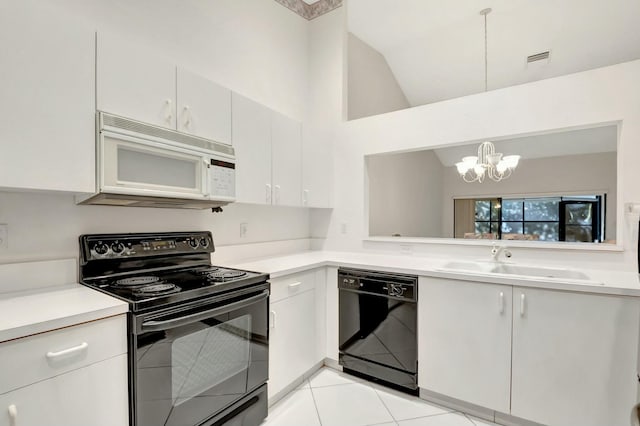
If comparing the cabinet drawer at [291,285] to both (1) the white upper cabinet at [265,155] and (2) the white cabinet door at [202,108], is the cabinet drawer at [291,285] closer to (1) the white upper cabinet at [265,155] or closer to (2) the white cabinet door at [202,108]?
(1) the white upper cabinet at [265,155]

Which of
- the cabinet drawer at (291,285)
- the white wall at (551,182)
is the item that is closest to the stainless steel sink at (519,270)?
the cabinet drawer at (291,285)

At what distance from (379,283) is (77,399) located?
5.67 feet

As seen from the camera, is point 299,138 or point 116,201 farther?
point 299,138

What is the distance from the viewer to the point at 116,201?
1.65 meters

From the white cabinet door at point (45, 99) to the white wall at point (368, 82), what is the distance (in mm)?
2697

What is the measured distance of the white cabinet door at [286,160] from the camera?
248 centimetres

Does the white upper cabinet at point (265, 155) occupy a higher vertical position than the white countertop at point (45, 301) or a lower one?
higher

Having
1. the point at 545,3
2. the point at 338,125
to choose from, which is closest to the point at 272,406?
the point at 338,125

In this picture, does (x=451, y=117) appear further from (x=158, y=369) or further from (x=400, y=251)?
(x=158, y=369)

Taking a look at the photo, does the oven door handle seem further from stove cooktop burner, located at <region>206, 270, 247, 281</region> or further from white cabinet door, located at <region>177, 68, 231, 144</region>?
white cabinet door, located at <region>177, 68, 231, 144</region>

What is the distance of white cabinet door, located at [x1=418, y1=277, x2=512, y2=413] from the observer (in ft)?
6.02

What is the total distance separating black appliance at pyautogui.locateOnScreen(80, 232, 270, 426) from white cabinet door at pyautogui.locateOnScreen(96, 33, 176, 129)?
0.70 metres

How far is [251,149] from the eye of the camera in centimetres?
225

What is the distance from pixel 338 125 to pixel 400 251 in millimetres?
1388
